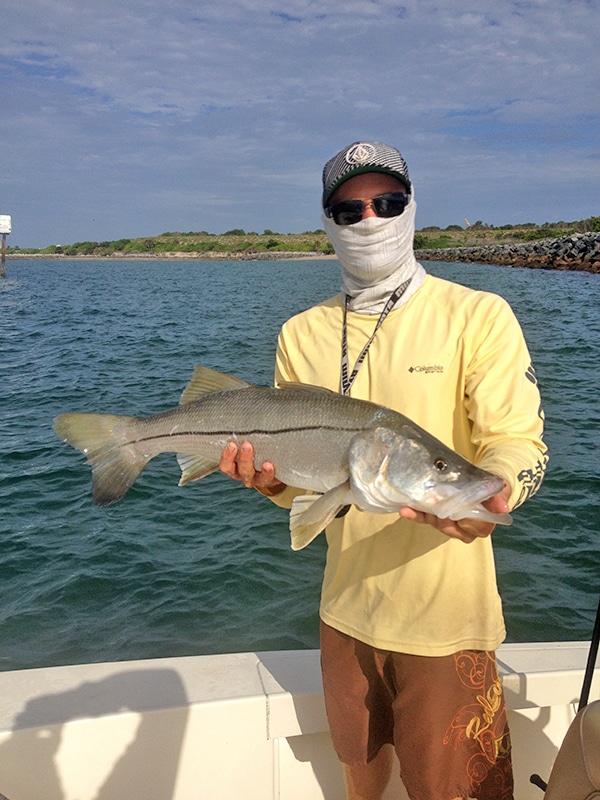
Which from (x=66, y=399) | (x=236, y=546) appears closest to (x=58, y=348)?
(x=66, y=399)

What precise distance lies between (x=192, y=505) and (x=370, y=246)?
697 cm

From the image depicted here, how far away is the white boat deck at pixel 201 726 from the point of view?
3.06 m

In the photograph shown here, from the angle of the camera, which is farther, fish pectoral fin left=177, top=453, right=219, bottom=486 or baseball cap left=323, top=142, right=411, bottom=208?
fish pectoral fin left=177, top=453, right=219, bottom=486

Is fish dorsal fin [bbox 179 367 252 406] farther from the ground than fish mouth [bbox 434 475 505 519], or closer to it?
farther from the ground

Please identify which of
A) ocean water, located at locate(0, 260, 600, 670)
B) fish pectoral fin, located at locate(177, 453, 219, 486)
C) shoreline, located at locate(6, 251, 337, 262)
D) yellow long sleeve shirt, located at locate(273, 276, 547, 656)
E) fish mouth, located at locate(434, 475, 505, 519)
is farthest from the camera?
shoreline, located at locate(6, 251, 337, 262)

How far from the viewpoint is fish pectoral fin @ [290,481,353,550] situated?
250 centimetres

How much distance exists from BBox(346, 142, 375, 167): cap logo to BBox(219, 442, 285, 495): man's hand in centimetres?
124

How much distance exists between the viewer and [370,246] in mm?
2764

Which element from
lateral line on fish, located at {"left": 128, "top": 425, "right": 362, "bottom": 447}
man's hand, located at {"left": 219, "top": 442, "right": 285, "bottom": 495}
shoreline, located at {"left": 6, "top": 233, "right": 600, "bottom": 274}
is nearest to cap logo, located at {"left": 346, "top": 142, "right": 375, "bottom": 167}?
lateral line on fish, located at {"left": 128, "top": 425, "right": 362, "bottom": 447}

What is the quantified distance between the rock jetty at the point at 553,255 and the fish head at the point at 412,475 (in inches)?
1981

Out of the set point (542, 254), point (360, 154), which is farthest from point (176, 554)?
point (542, 254)

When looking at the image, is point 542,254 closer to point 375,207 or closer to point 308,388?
point 375,207

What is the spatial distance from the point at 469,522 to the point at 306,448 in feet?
2.48

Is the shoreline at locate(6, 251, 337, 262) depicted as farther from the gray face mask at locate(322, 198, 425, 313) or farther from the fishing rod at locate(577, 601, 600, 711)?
the fishing rod at locate(577, 601, 600, 711)
